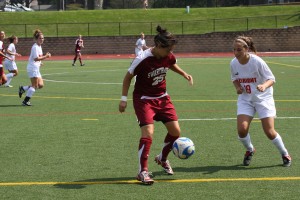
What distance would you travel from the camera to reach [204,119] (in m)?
14.1

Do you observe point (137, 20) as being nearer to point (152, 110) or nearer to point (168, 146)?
point (168, 146)

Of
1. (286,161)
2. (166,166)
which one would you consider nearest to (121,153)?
(166,166)

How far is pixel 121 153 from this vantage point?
10281 millimetres

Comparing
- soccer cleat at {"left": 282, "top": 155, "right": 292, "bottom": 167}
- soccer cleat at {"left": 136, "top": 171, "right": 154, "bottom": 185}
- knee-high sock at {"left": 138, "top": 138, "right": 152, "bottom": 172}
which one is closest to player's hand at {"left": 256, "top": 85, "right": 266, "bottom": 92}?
soccer cleat at {"left": 282, "top": 155, "right": 292, "bottom": 167}

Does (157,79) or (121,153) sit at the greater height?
(157,79)

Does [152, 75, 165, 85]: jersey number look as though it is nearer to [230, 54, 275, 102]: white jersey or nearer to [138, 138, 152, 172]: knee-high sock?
[138, 138, 152, 172]: knee-high sock

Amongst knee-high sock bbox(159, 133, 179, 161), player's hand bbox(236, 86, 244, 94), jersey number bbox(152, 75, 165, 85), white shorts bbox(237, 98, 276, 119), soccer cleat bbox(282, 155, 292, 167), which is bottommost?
soccer cleat bbox(282, 155, 292, 167)

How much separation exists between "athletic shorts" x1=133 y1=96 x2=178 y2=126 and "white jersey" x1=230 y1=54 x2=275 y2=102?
1248mm

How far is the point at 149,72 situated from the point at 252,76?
1.69 metres

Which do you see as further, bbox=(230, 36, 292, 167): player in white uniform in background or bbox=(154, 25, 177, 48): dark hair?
bbox=(230, 36, 292, 167): player in white uniform in background

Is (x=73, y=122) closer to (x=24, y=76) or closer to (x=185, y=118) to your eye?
(x=185, y=118)

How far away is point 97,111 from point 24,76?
14.1m

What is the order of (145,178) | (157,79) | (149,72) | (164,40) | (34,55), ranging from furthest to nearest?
(34,55) → (157,79) → (149,72) → (164,40) → (145,178)

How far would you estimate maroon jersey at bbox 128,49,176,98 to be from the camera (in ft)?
A: 27.5
